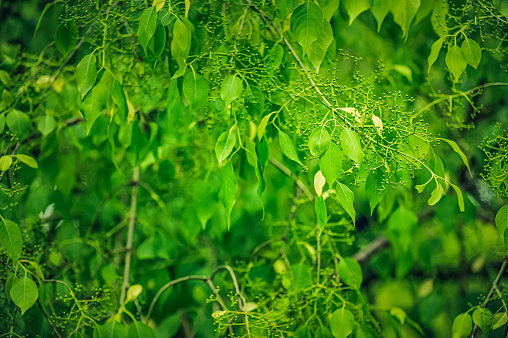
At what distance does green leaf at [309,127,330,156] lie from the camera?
0.63 meters

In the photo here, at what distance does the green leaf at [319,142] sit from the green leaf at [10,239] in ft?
1.76

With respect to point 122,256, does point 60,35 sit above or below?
above

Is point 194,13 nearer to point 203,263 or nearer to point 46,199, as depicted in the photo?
point 46,199

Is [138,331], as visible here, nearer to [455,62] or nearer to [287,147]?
[287,147]

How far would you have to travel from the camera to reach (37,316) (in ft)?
3.01

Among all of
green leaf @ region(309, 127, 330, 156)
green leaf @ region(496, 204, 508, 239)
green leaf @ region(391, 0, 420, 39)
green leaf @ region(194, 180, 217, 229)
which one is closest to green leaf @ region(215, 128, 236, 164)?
green leaf @ region(309, 127, 330, 156)

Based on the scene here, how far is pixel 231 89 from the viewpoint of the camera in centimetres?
71

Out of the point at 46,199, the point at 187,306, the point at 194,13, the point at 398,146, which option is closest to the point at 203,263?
the point at 187,306

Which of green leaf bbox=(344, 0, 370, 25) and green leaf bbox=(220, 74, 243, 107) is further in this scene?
green leaf bbox=(344, 0, 370, 25)

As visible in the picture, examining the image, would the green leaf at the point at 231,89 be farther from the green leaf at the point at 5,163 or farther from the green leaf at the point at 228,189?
the green leaf at the point at 5,163

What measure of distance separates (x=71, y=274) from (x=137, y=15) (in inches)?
30.3

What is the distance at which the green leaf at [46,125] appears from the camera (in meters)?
0.98

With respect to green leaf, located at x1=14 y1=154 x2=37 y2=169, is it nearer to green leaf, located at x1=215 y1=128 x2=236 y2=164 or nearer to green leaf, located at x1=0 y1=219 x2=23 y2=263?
green leaf, located at x1=0 y1=219 x2=23 y2=263

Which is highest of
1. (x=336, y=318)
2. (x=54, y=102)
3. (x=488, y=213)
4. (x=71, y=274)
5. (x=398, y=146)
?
(x=398, y=146)
